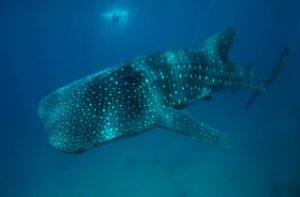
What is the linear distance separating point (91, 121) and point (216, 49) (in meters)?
2.37

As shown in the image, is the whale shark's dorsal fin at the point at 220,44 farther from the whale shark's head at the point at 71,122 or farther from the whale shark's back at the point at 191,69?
the whale shark's head at the point at 71,122

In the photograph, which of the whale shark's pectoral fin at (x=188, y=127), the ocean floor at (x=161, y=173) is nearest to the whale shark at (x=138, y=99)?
the whale shark's pectoral fin at (x=188, y=127)

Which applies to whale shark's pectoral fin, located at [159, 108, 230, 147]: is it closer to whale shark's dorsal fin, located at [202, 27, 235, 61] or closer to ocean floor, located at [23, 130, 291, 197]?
whale shark's dorsal fin, located at [202, 27, 235, 61]

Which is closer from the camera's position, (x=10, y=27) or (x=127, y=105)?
(x=127, y=105)

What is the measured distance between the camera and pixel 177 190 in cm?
1343

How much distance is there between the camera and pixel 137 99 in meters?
4.38

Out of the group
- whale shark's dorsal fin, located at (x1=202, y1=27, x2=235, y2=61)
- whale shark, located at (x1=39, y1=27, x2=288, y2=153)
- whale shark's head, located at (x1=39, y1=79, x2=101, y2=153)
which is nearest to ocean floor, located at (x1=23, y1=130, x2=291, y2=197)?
whale shark's dorsal fin, located at (x1=202, y1=27, x2=235, y2=61)

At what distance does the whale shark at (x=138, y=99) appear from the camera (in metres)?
Answer: 3.97

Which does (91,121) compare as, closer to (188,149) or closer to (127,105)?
(127,105)

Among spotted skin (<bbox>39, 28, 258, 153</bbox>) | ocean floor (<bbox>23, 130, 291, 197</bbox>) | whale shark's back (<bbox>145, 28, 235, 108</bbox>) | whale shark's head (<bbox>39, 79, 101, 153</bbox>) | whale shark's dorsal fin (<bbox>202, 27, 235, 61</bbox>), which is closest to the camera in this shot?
whale shark's head (<bbox>39, 79, 101, 153</bbox>)

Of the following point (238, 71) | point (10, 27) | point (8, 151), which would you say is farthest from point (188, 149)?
point (10, 27)

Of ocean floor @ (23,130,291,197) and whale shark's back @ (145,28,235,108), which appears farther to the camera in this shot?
ocean floor @ (23,130,291,197)

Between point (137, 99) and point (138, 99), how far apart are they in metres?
0.02

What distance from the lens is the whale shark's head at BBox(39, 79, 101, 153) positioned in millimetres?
3861
